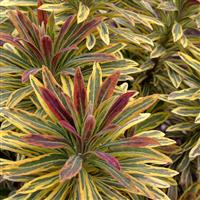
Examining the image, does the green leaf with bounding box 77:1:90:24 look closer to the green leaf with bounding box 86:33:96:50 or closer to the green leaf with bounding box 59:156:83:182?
the green leaf with bounding box 86:33:96:50

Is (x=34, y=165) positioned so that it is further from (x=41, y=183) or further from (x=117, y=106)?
(x=117, y=106)

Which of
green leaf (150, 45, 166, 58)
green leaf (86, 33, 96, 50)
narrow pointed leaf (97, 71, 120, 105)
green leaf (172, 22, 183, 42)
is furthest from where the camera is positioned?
green leaf (150, 45, 166, 58)

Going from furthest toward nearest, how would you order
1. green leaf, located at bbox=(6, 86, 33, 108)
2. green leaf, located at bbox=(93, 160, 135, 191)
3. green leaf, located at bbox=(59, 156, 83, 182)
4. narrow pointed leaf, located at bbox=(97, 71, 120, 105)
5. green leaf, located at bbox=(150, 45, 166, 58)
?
green leaf, located at bbox=(150, 45, 166, 58)
green leaf, located at bbox=(6, 86, 33, 108)
narrow pointed leaf, located at bbox=(97, 71, 120, 105)
green leaf, located at bbox=(93, 160, 135, 191)
green leaf, located at bbox=(59, 156, 83, 182)

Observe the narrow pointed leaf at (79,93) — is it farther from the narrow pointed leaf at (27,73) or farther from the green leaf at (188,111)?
the green leaf at (188,111)

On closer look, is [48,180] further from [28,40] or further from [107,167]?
[28,40]

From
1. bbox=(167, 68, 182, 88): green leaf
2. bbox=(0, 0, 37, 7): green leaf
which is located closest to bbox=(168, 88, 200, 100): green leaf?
bbox=(167, 68, 182, 88): green leaf

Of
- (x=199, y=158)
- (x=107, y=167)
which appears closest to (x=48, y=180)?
(x=107, y=167)

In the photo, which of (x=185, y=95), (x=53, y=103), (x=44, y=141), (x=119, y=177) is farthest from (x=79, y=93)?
(x=185, y=95)
